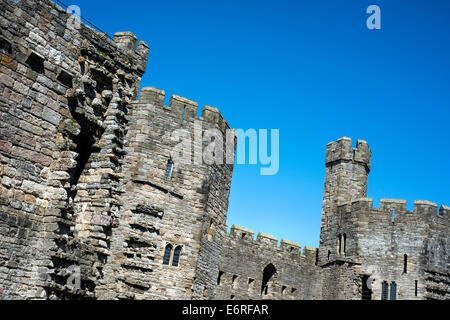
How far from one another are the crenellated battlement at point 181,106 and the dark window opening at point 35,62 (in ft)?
28.7

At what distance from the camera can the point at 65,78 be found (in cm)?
957

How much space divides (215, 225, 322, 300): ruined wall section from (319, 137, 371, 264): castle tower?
4.38 ft

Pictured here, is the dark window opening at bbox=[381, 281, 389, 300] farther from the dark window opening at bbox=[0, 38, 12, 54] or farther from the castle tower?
the dark window opening at bbox=[0, 38, 12, 54]

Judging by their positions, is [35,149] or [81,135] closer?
[35,149]

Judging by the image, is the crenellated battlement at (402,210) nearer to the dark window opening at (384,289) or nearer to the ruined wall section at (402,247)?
the ruined wall section at (402,247)

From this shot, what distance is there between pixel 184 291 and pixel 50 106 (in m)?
9.30

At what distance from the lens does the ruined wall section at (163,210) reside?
1603 centimetres

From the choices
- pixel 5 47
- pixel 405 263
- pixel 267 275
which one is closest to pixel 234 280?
pixel 267 275

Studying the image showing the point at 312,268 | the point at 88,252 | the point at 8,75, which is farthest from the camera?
the point at 312,268
